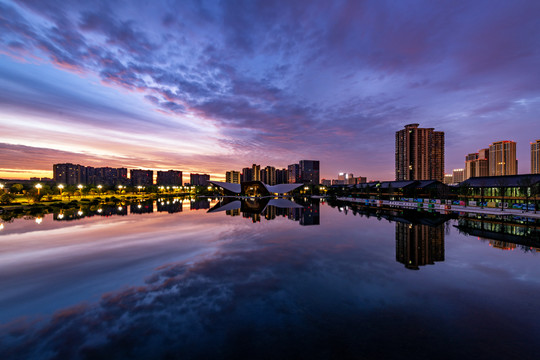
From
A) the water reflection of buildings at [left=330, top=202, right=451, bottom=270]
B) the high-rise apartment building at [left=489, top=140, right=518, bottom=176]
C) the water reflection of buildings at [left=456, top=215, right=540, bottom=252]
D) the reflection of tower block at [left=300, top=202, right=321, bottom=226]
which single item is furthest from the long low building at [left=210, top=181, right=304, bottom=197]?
the high-rise apartment building at [left=489, top=140, right=518, bottom=176]

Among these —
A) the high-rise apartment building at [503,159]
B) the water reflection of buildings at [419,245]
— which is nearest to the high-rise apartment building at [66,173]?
the water reflection of buildings at [419,245]

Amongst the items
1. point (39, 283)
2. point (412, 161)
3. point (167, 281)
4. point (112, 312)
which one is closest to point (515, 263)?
point (167, 281)

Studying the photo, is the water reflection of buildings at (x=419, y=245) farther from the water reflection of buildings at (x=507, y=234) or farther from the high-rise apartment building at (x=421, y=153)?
the high-rise apartment building at (x=421, y=153)

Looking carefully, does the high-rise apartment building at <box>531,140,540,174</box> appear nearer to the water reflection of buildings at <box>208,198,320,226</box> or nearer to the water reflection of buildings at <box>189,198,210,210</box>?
the water reflection of buildings at <box>208,198,320,226</box>

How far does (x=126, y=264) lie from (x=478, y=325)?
14998 mm

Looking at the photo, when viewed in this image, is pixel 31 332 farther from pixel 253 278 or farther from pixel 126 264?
pixel 253 278

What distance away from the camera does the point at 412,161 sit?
521 feet

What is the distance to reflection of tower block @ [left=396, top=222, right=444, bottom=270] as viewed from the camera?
12.4m

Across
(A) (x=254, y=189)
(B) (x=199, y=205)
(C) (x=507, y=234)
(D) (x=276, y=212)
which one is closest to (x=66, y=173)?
(A) (x=254, y=189)

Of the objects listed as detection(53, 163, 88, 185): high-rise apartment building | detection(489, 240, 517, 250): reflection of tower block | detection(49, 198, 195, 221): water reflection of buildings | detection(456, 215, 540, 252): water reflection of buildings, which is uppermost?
detection(53, 163, 88, 185): high-rise apartment building

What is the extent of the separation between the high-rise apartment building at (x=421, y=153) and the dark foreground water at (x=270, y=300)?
16822 centimetres

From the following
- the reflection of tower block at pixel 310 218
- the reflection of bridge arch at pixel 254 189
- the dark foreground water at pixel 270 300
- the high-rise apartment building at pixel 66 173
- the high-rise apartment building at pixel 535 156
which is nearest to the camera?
the dark foreground water at pixel 270 300

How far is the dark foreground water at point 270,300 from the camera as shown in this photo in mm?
5648

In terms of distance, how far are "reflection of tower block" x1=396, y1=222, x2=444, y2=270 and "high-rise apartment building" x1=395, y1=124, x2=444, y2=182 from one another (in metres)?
163
